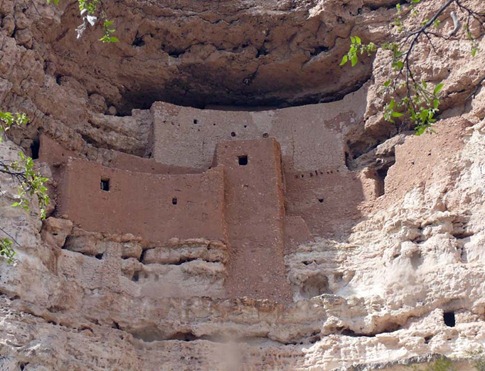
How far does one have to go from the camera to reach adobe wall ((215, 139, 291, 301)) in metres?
15.1

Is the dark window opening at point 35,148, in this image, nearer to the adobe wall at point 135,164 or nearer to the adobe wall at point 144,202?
the adobe wall at point 135,164

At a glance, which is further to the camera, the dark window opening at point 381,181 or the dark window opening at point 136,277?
the dark window opening at point 381,181

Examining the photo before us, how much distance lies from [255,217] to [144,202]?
6.19ft

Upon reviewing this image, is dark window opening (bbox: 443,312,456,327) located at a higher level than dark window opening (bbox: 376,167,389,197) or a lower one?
lower

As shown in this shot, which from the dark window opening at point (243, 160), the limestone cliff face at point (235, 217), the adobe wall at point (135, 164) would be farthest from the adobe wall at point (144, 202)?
the adobe wall at point (135, 164)

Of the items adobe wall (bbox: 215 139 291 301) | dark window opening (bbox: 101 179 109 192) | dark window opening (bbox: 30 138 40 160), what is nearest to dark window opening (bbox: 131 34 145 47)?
adobe wall (bbox: 215 139 291 301)

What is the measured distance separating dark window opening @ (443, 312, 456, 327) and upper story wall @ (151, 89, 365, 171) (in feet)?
15.0

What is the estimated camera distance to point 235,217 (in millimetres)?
15883

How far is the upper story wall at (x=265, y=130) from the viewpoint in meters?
17.9

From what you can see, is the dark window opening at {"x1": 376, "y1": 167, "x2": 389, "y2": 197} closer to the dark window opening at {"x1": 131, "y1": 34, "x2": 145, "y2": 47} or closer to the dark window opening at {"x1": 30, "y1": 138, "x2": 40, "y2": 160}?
the dark window opening at {"x1": 131, "y1": 34, "x2": 145, "y2": 47}

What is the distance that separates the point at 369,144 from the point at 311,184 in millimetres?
1698

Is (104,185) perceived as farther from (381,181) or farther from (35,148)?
(381,181)

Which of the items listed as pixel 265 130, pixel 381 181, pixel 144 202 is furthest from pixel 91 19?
pixel 265 130

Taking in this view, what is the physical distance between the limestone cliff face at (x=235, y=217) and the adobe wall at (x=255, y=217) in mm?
92
